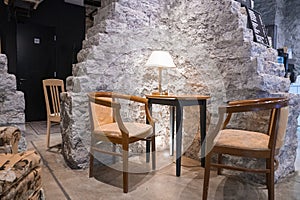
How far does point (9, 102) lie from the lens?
7.37 ft

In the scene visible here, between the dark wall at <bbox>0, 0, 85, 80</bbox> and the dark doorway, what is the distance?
106 mm

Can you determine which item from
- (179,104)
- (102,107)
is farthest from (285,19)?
(102,107)

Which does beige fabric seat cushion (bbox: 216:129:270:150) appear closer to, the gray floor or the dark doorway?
the gray floor

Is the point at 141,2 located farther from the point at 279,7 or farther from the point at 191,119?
the point at 279,7

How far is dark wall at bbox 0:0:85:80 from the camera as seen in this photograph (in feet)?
16.6

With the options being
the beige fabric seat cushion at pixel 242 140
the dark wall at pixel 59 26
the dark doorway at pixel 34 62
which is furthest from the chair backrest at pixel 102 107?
the dark wall at pixel 59 26

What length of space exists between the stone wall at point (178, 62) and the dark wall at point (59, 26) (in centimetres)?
302

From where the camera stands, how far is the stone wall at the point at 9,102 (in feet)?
7.23

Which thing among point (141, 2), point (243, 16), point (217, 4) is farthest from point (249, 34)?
point (141, 2)

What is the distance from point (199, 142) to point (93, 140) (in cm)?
121

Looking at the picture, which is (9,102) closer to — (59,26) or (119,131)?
(119,131)

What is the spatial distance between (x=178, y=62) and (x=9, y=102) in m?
1.92

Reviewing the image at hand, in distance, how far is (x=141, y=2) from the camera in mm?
2908

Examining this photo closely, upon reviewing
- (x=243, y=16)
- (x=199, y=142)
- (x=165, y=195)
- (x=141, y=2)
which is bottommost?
(x=165, y=195)
